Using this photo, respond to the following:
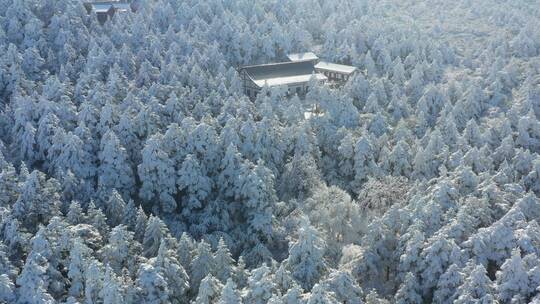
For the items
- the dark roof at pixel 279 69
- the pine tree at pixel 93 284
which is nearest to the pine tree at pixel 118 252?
the pine tree at pixel 93 284

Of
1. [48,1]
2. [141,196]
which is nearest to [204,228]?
[141,196]

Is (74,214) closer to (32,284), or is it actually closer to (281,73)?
(32,284)

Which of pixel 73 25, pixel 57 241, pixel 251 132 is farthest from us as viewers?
pixel 73 25

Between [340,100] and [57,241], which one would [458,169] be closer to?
[340,100]

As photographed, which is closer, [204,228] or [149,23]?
[204,228]

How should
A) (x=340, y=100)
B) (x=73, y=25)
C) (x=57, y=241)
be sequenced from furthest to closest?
(x=73, y=25) < (x=340, y=100) < (x=57, y=241)

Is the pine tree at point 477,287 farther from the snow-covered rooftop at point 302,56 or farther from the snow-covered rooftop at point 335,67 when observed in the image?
the snow-covered rooftop at point 302,56

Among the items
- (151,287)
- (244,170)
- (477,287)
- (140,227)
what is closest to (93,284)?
(151,287)
